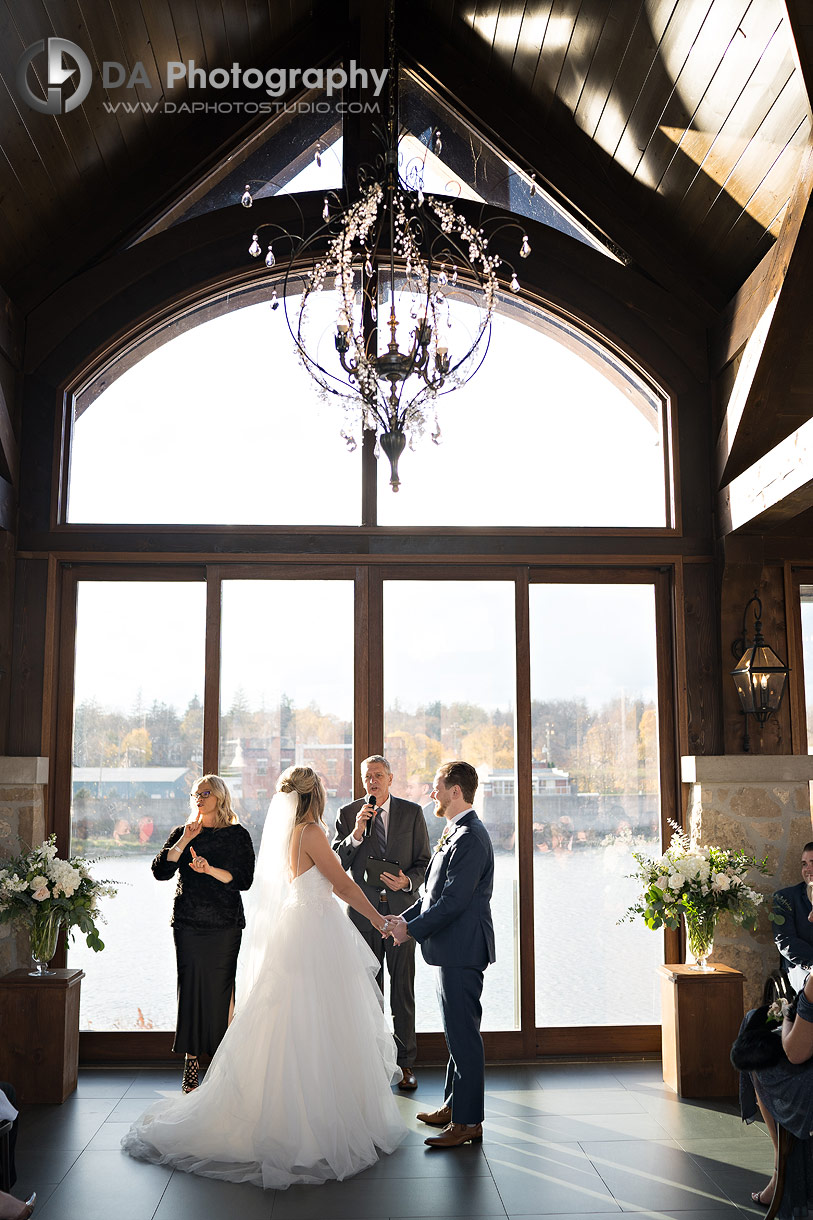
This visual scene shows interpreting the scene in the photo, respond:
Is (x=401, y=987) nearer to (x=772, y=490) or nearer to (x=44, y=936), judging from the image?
(x=44, y=936)

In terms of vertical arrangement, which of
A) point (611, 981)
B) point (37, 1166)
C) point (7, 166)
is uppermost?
point (7, 166)

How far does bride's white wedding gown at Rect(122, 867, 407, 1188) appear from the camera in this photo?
12.5 ft

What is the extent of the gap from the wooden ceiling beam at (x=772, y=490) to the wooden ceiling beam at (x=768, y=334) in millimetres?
210

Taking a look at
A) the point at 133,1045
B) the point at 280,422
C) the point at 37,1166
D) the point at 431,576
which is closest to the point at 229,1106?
the point at 37,1166

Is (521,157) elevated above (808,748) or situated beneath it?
elevated above

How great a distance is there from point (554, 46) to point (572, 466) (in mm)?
2133

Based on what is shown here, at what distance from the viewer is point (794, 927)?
4.82 meters

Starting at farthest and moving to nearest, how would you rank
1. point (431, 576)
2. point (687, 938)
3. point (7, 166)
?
point (431, 576) → point (687, 938) → point (7, 166)

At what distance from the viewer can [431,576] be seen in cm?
567

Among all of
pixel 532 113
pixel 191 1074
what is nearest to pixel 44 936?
pixel 191 1074

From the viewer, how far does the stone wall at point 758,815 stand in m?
A: 5.25

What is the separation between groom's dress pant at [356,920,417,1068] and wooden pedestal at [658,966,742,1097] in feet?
3.98

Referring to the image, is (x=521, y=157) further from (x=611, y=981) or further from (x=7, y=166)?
(x=611, y=981)

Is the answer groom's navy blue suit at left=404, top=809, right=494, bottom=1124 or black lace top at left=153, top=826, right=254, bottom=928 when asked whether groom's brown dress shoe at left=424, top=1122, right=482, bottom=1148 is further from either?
black lace top at left=153, top=826, right=254, bottom=928
